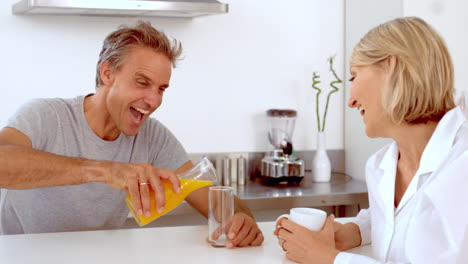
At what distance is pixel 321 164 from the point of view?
3418 millimetres

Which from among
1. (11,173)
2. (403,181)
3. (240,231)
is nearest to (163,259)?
(240,231)

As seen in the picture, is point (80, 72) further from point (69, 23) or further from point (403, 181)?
point (403, 181)

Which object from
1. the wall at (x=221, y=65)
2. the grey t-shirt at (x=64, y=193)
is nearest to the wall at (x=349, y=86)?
the wall at (x=221, y=65)

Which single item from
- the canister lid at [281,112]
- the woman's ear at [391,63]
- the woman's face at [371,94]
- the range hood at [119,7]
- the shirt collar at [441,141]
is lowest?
the canister lid at [281,112]

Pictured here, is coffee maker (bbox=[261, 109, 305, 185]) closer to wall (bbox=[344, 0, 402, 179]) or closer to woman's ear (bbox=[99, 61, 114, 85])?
wall (bbox=[344, 0, 402, 179])

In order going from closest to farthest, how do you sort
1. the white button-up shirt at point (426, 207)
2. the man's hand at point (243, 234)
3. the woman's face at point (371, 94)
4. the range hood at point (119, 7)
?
the white button-up shirt at point (426, 207) → the woman's face at point (371, 94) → the man's hand at point (243, 234) → the range hood at point (119, 7)

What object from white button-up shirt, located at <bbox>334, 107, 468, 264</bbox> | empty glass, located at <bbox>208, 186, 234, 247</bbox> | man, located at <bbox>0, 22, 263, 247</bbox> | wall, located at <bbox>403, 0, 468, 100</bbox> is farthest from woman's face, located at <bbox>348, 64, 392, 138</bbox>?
wall, located at <bbox>403, 0, 468, 100</bbox>

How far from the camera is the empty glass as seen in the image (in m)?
1.65

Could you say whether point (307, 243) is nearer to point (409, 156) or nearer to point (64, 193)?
point (409, 156)

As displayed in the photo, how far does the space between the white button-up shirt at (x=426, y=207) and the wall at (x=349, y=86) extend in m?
1.60

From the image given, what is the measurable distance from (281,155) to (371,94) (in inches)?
71.2

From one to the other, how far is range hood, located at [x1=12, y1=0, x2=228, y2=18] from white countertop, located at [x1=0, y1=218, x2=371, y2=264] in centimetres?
129

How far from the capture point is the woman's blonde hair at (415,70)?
4.85 feet

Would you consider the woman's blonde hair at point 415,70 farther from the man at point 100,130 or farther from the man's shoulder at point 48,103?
the man's shoulder at point 48,103
